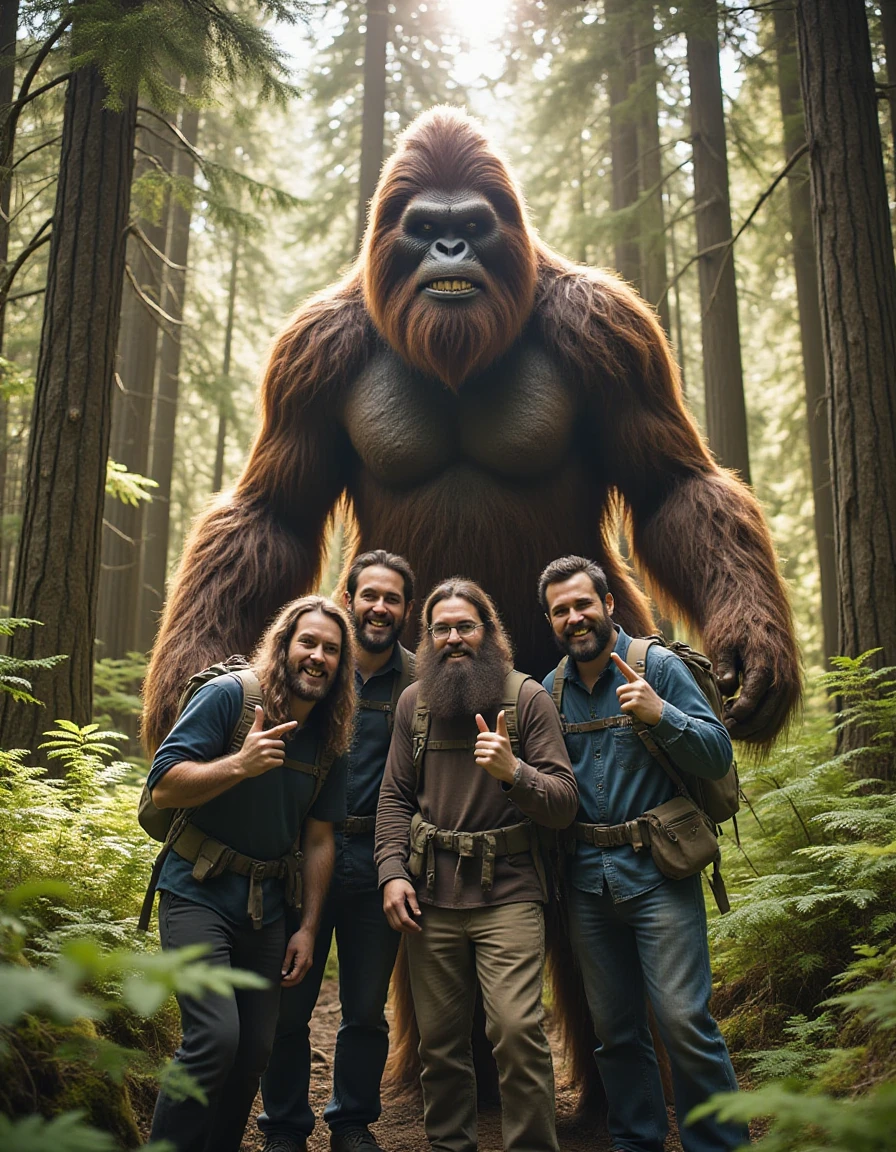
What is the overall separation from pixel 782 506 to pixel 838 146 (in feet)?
33.0

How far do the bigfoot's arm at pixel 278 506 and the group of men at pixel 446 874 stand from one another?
806 mm

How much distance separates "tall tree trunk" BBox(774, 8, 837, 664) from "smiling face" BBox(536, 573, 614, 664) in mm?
8193

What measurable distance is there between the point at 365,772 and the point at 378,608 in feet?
2.04

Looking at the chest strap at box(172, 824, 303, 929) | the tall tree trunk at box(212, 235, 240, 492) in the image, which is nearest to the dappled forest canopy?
the chest strap at box(172, 824, 303, 929)

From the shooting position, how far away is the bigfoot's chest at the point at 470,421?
13.8 feet

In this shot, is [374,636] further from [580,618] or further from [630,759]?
[630,759]

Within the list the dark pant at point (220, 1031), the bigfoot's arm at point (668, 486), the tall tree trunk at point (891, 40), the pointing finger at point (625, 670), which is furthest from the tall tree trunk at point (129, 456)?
the pointing finger at point (625, 670)

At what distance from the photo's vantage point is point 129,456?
12047 millimetres

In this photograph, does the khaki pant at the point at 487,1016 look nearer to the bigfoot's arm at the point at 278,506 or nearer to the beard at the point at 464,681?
the beard at the point at 464,681

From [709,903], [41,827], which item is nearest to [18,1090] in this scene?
[41,827]

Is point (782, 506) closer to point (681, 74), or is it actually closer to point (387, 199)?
point (681, 74)

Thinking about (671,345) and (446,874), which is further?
(671,345)

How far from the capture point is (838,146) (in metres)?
6.02

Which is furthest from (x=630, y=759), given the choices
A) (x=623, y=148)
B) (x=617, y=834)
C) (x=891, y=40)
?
(x=623, y=148)
